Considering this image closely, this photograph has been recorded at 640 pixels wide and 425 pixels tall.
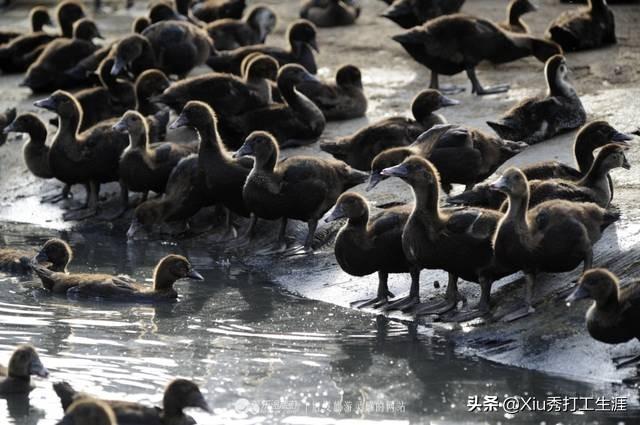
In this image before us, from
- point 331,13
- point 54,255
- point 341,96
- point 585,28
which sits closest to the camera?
point 54,255

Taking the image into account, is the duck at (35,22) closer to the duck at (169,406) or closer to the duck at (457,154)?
the duck at (457,154)

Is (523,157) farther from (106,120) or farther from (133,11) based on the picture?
(133,11)

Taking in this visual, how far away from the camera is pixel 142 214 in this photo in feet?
47.1

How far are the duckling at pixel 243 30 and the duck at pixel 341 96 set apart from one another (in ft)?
10.3

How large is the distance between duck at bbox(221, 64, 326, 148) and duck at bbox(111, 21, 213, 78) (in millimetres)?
2140

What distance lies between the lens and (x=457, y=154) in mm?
12945

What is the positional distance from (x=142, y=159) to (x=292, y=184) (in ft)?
6.87

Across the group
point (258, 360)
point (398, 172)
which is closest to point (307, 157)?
point (398, 172)

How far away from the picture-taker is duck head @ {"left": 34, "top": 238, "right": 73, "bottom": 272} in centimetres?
1270

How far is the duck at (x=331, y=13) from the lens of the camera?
21125 millimetres

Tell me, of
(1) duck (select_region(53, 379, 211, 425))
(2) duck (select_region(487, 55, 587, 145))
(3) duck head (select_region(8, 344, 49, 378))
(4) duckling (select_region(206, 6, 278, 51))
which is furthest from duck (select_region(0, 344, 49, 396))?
(4) duckling (select_region(206, 6, 278, 51))

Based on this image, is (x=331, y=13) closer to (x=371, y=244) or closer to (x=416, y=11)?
(x=416, y=11)

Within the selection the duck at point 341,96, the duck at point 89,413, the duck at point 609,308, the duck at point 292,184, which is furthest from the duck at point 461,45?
the duck at point 89,413

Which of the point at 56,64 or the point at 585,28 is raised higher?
the point at 585,28
